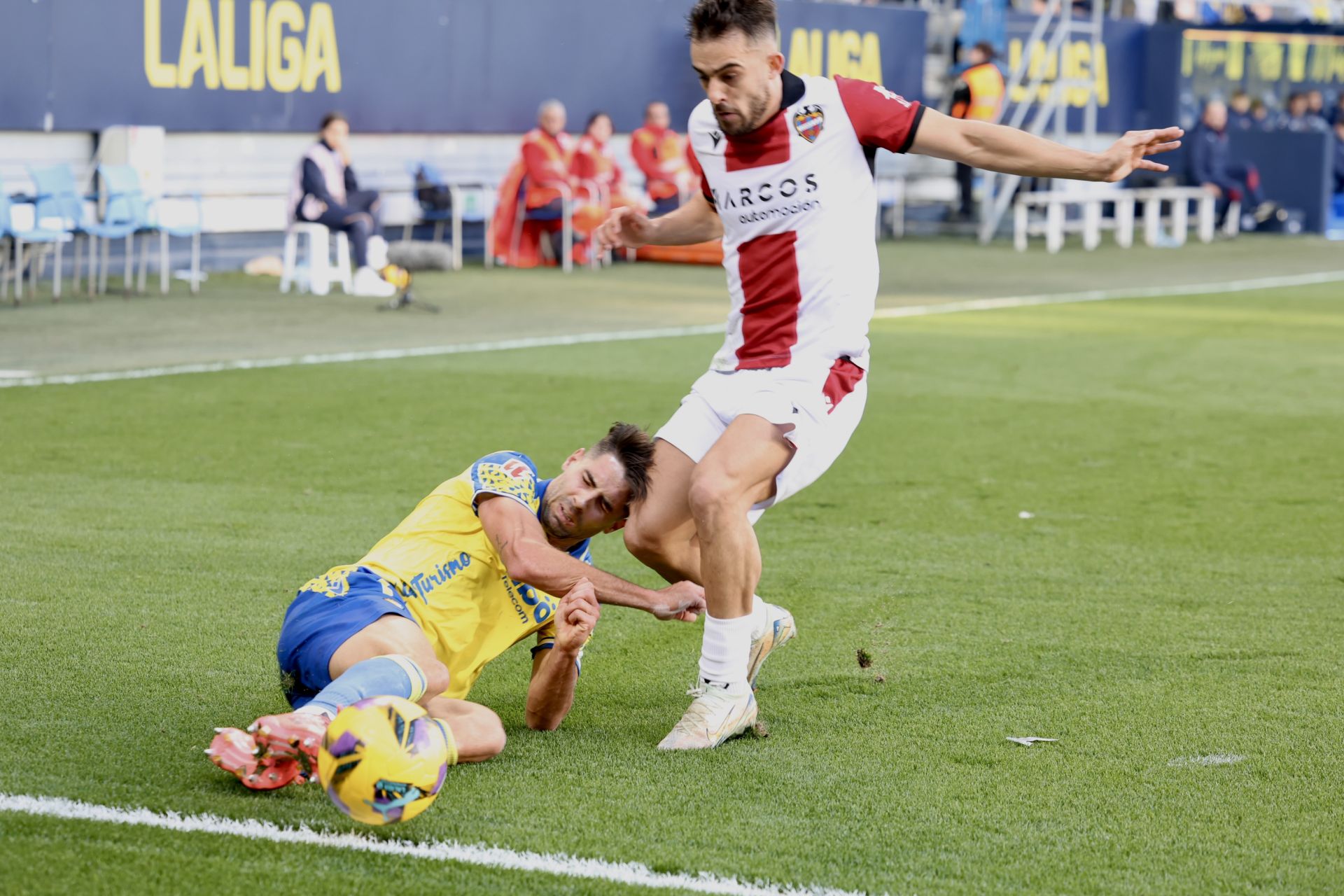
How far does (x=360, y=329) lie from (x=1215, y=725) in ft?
35.4

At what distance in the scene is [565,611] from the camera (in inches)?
163

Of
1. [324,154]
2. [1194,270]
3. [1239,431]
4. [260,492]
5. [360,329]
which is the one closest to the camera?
[260,492]

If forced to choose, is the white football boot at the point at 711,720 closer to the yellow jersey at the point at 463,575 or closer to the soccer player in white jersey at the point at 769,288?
the soccer player in white jersey at the point at 769,288

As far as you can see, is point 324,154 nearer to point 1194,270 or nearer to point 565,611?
point 1194,270

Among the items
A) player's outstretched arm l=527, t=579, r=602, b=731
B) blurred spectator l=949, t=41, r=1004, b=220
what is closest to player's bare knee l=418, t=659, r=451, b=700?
player's outstretched arm l=527, t=579, r=602, b=731

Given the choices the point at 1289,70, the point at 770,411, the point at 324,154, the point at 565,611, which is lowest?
the point at 565,611

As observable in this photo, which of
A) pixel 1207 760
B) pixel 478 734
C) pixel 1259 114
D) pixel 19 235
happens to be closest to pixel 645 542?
pixel 478 734

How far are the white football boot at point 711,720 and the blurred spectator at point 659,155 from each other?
1887 centimetres

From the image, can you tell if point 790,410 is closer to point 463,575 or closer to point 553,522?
point 553,522

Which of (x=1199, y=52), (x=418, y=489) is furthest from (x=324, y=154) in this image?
(x=1199, y=52)

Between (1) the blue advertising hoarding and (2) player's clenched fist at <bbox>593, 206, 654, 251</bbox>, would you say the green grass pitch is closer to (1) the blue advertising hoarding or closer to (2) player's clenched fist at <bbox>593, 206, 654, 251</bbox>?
(2) player's clenched fist at <bbox>593, 206, 654, 251</bbox>

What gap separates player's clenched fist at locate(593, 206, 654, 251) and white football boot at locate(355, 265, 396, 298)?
12.5 meters

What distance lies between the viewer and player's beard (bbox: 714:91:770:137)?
4.77 m

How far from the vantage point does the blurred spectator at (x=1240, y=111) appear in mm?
33312
